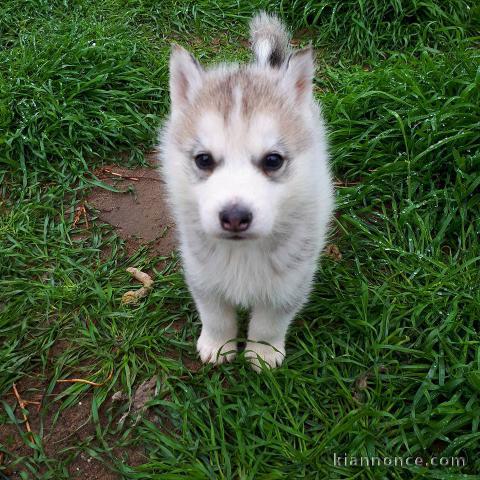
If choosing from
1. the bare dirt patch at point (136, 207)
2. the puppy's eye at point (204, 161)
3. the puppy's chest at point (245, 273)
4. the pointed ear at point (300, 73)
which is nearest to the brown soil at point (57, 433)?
the puppy's chest at point (245, 273)

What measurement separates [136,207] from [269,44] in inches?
62.7

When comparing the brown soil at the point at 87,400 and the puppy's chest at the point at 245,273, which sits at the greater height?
the puppy's chest at the point at 245,273

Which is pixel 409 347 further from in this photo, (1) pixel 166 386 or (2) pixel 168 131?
(2) pixel 168 131

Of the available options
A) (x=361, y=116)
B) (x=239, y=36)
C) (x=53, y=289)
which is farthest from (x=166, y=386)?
(x=239, y=36)

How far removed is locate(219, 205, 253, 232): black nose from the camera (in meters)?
2.05

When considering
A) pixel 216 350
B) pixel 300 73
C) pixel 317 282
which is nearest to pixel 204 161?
pixel 300 73

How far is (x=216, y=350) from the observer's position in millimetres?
3000

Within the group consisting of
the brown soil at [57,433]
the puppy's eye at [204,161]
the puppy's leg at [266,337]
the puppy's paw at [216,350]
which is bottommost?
the brown soil at [57,433]

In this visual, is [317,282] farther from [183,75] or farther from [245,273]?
[183,75]

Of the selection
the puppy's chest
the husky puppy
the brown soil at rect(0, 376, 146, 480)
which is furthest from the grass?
the puppy's chest

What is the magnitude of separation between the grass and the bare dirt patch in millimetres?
117

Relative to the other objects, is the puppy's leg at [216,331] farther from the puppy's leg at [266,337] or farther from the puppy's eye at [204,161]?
the puppy's eye at [204,161]

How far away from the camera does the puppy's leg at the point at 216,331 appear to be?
2.81m

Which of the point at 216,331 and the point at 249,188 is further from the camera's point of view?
the point at 216,331
